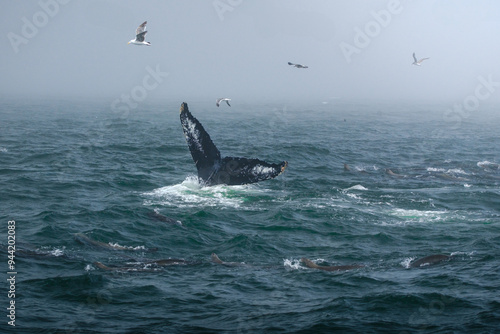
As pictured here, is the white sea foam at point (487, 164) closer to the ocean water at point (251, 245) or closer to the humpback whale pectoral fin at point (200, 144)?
the ocean water at point (251, 245)

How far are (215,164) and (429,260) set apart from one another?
7575 millimetres

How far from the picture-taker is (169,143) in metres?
42.7

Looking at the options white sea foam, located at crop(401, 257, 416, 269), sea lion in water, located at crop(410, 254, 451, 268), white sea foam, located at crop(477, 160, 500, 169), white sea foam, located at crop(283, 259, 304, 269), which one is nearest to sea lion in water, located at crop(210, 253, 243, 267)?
white sea foam, located at crop(283, 259, 304, 269)

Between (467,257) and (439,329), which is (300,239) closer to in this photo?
(467,257)

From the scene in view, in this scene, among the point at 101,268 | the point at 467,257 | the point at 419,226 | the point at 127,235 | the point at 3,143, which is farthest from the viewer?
the point at 3,143

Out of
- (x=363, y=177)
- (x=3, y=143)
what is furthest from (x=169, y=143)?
(x=363, y=177)

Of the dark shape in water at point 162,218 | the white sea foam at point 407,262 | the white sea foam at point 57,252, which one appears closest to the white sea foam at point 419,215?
the white sea foam at point 407,262

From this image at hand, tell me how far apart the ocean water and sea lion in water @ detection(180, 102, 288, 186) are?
5.86 feet

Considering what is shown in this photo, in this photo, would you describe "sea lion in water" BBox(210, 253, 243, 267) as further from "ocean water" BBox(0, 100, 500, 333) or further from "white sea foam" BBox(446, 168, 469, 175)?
"white sea foam" BBox(446, 168, 469, 175)

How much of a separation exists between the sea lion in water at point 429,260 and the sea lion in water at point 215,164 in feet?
14.7

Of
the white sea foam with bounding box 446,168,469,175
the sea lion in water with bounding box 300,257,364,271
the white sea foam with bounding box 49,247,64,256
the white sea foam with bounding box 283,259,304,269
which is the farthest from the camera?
the white sea foam with bounding box 446,168,469,175

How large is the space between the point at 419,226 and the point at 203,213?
7581mm

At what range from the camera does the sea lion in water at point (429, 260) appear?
15538mm

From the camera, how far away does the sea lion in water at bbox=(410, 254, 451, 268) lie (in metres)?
15.5
